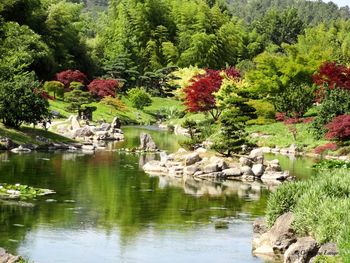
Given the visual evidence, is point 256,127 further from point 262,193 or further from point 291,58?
point 262,193

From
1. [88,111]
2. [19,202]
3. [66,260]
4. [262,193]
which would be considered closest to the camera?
[66,260]

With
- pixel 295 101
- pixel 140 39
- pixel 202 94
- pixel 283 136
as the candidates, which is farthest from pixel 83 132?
pixel 140 39

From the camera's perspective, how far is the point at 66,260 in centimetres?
1534

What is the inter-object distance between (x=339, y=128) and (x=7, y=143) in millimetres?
19095

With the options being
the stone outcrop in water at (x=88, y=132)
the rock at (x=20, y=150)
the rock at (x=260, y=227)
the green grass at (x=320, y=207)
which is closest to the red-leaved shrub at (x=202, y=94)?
the stone outcrop in water at (x=88, y=132)

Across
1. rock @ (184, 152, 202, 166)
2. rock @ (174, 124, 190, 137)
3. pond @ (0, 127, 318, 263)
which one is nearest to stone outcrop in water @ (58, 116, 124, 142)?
rock @ (174, 124, 190, 137)

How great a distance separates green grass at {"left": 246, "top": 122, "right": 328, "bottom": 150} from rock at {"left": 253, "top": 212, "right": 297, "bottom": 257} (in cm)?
2665

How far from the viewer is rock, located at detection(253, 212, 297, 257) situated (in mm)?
16438

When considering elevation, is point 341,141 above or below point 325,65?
below

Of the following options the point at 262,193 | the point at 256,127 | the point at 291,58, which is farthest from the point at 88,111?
the point at 262,193

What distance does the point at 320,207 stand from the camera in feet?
50.8

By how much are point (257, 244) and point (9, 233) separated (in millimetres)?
6539

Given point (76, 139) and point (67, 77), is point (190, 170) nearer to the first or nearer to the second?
point (76, 139)

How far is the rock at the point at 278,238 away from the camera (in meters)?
16.4
